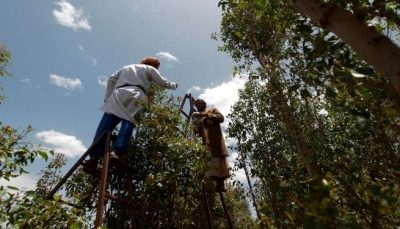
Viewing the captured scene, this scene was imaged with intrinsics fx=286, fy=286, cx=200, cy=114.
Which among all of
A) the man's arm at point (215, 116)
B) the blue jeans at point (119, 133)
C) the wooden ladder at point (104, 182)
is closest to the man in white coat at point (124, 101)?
the blue jeans at point (119, 133)

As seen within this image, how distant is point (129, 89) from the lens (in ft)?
13.9

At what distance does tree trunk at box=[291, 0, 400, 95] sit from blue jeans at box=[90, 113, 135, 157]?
9.95ft

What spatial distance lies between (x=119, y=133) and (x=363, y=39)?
10.8 ft

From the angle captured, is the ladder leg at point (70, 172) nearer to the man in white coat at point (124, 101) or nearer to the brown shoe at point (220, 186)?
the man in white coat at point (124, 101)

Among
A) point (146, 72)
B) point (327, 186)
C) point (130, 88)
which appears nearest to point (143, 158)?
point (130, 88)

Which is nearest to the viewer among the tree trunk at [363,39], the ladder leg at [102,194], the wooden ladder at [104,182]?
the tree trunk at [363,39]

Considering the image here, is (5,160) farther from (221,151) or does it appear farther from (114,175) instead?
(221,151)

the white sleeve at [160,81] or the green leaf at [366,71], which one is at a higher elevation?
the white sleeve at [160,81]

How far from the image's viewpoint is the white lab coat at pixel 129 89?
159 inches

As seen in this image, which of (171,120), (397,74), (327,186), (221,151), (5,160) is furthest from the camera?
(221,151)

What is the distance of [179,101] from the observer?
4.50 m

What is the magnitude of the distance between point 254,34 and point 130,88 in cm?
436

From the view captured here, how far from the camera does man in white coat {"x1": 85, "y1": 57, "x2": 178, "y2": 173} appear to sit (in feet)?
12.1

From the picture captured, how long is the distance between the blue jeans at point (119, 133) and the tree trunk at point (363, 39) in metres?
3.03
